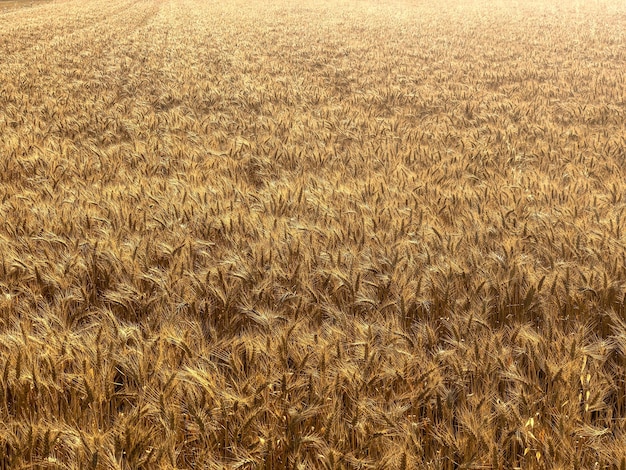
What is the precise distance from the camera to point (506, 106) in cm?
692

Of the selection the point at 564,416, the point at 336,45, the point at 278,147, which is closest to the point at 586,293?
the point at 564,416

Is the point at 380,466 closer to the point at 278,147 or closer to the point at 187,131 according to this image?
the point at 278,147

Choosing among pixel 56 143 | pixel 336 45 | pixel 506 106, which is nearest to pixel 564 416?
pixel 56 143

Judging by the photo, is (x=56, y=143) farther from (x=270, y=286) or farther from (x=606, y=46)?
(x=606, y=46)

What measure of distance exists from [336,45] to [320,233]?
1281cm

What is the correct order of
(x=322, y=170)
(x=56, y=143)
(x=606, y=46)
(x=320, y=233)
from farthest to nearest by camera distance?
(x=606, y=46), (x=56, y=143), (x=322, y=170), (x=320, y=233)

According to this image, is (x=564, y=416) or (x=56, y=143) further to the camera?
(x=56, y=143)

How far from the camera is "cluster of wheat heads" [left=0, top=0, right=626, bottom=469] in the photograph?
4.52 feet

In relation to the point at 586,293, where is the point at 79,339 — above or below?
above

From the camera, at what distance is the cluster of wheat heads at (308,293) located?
1.38 m

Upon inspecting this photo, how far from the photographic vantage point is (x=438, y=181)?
3658 millimetres

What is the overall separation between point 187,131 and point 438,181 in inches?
108

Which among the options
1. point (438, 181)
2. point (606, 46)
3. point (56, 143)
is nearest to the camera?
point (438, 181)

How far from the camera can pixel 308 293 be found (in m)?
2.13
